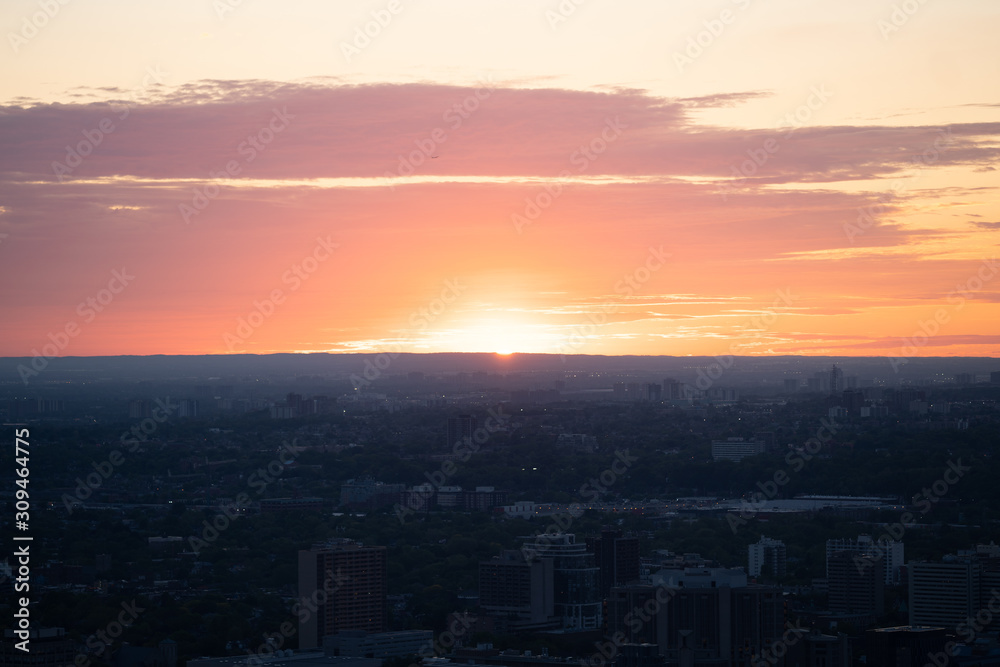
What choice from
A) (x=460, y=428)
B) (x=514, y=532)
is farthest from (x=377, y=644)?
(x=460, y=428)

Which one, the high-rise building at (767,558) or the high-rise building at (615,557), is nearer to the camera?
the high-rise building at (615,557)

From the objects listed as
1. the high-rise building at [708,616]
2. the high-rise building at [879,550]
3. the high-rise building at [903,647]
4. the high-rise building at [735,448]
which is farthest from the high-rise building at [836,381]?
the high-rise building at [903,647]

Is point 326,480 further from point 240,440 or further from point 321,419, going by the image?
point 321,419

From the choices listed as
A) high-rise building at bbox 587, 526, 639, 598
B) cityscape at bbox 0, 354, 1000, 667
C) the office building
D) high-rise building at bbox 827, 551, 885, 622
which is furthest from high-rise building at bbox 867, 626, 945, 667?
high-rise building at bbox 587, 526, 639, 598

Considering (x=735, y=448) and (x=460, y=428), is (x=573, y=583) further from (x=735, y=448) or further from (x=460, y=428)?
(x=460, y=428)

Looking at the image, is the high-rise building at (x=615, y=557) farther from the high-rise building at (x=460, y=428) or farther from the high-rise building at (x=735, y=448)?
the high-rise building at (x=460, y=428)

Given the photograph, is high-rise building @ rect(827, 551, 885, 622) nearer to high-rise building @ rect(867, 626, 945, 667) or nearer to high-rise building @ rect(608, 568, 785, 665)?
high-rise building @ rect(608, 568, 785, 665)
